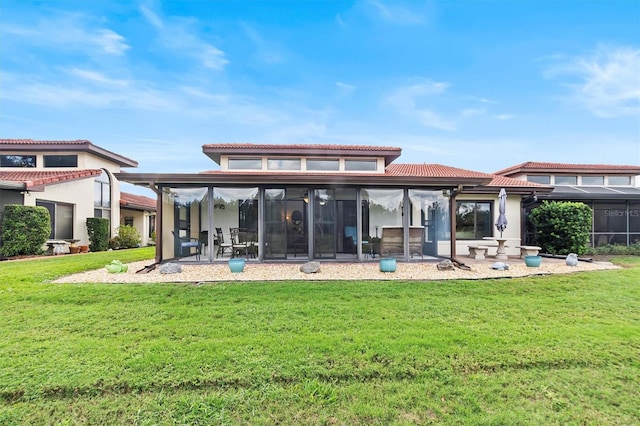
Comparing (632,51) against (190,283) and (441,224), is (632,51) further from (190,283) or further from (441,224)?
(190,283)

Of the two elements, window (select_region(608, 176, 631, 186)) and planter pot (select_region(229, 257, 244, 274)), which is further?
window (select_region(608, 176, 631, 186))

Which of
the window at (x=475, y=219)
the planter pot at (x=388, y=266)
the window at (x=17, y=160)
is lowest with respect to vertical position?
the planter pot at (x=388, y=266)

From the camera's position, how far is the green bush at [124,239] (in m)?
15.5

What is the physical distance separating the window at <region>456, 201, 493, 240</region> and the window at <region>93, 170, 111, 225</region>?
17.3 metres

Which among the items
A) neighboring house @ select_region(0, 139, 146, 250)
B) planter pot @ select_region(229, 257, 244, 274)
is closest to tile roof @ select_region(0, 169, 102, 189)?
neighboring house @ select_region(0, 139, 146, 250)

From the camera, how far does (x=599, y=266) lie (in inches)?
339

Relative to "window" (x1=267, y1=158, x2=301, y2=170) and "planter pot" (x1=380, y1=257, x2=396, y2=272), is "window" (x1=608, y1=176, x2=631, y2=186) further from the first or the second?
"window" (x1=267, y1=158, x2=301, y2=170)

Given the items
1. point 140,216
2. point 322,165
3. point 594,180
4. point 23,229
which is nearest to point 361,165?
point 322,165

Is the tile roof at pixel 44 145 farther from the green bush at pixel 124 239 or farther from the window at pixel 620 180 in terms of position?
the window at pixel 620 180

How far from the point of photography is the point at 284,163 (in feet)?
45.7

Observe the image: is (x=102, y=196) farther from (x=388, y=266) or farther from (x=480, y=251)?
(x=480, y=251)

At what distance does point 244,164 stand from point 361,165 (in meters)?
5.35

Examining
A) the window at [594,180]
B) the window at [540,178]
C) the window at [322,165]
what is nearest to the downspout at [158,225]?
the window at [322,165]

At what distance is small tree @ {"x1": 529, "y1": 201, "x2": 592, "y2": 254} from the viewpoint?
10.8 m
